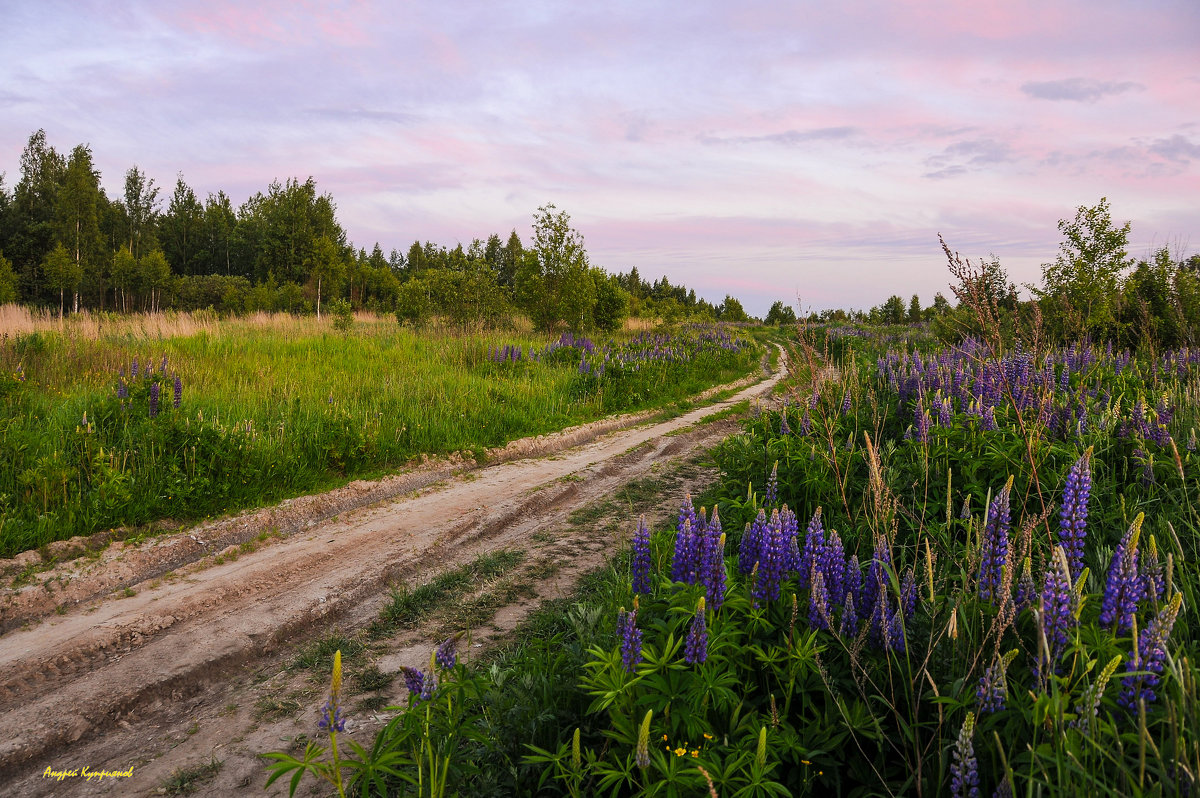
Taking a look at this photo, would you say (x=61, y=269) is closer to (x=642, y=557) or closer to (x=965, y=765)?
(x=642, y=557)

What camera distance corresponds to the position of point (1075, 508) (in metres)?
2.60

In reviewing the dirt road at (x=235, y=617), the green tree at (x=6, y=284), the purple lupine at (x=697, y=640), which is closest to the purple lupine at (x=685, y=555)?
the purple lupine at (x=697, y=640)

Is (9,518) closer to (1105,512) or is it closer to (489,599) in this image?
(489,599)

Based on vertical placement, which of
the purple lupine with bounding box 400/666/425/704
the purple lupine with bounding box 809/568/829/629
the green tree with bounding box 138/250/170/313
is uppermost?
the green tree with bounding box 138/250/170/313

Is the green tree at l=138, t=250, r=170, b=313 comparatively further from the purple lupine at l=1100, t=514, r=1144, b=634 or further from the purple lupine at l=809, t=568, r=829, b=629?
the purple lupine at l=1100, t=514, r=1144, b=634

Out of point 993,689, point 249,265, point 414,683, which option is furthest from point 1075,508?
point 249,265

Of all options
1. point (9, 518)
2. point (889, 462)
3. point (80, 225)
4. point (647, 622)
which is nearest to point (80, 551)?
point (9, 518)

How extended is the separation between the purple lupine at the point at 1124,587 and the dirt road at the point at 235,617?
3.37 metres

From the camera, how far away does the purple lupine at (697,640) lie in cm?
230

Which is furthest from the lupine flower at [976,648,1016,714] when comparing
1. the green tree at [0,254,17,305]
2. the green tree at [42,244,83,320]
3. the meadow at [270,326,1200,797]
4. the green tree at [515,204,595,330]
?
the green tree at [42,244,83,320]

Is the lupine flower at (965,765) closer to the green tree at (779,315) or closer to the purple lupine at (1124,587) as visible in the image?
the purple lupine at (1124,587)

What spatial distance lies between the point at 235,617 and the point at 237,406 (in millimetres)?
4888

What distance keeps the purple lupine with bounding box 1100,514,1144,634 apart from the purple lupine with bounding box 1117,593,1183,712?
0.10 metres

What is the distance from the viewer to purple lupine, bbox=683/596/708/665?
2299mm
